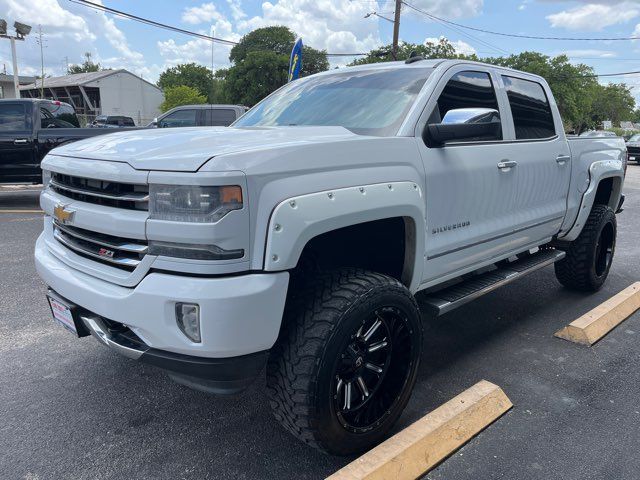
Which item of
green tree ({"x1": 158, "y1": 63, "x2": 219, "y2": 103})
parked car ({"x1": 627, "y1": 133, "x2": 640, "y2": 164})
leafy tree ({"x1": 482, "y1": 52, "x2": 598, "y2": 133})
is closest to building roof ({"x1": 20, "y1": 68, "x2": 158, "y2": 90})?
green tree ({"x1": 158, "y1": 63, "x2": 219, "y2": 103})

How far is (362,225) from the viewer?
2691 mm

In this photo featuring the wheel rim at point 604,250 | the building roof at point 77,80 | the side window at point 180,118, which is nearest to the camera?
the wheel rim at point 604,250

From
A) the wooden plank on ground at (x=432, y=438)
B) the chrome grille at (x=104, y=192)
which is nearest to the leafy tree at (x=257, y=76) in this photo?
the chrome grille at (x=104, y=192)

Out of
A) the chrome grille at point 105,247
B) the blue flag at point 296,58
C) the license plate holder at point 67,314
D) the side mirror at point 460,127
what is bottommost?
the license plate holder at point 67,314

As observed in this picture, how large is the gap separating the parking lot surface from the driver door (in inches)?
30.1

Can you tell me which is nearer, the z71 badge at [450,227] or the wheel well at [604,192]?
the z71 badge at [450,227]

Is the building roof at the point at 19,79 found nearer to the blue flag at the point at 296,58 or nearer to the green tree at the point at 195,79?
the green tree at the point at 195,79

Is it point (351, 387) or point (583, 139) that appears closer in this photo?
point (351, 387)

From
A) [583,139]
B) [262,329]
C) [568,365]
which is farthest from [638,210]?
[262,329]

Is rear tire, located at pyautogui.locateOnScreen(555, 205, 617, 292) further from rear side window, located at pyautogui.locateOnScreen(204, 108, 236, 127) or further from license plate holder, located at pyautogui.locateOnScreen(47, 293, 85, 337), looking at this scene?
rear side window, located at pyautogui.locateOnScreen(204, 108, 236, 127)

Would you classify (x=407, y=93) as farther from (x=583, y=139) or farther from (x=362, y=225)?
(x=583, y=139)

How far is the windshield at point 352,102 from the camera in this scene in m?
3.08

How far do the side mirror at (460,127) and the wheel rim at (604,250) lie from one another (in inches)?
111

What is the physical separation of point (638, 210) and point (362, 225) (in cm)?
1014
